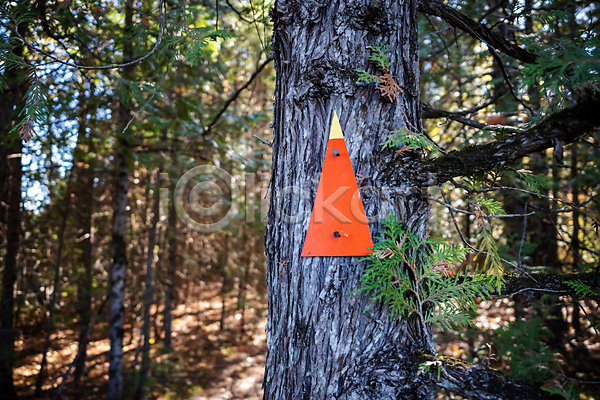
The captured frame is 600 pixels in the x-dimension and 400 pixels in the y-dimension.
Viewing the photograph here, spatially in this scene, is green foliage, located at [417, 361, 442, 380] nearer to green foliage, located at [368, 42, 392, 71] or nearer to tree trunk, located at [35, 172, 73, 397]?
green foliage, located at [368, 42, 392, 71]

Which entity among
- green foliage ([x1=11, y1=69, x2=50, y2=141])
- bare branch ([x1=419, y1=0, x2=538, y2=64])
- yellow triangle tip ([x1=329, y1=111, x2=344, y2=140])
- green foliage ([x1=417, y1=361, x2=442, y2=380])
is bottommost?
green foliage ([x1=417, y1=361, x2=442, y2=380])

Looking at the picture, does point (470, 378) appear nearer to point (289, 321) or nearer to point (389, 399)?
point (389, 399)

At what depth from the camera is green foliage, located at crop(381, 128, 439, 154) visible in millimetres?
1221

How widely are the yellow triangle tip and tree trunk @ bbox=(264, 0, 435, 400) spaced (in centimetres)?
2

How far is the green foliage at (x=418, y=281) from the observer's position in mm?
1187

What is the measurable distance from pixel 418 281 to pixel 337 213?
1.37ft

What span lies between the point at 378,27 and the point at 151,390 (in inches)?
287

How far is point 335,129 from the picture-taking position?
1.33 m

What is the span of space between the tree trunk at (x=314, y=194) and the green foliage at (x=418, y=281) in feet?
0.26

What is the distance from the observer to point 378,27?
4.45 feet

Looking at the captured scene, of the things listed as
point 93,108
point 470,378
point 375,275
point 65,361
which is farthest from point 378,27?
point 65,361
